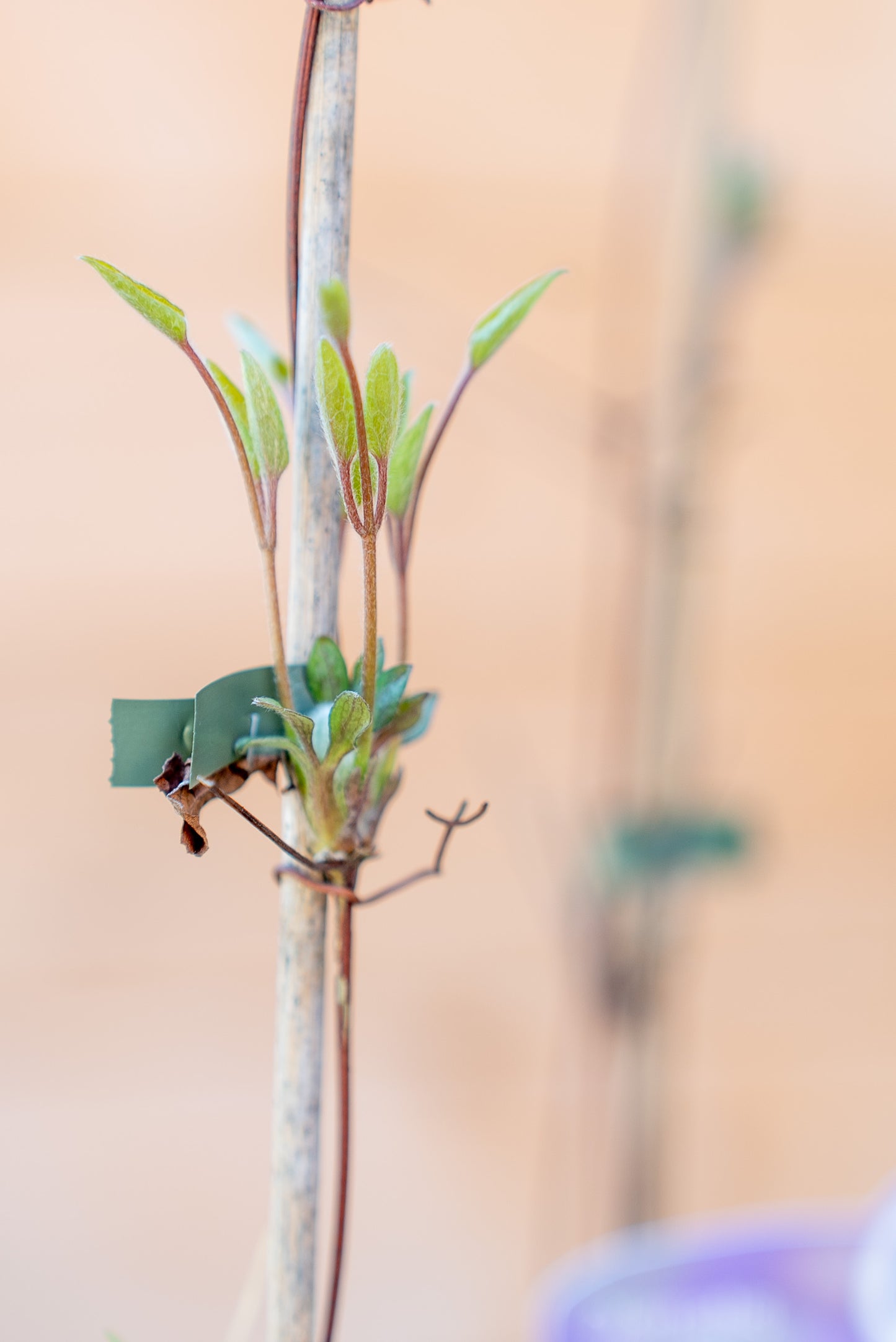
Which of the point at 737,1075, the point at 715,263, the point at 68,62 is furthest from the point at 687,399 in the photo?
the point at 737,1075

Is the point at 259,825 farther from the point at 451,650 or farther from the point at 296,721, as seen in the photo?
the point at 451,650

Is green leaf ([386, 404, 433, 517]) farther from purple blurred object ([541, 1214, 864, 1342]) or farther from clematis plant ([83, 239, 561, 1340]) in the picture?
purple blurred object ([541, 1214, 864, 1342])

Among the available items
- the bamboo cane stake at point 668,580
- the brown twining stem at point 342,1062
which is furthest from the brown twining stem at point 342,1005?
the bamboo cane stake at point 668,580

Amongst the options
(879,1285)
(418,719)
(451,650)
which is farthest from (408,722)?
(451,650)

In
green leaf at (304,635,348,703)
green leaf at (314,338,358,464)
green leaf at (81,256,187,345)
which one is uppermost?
green leaf at (81,256,187,345)

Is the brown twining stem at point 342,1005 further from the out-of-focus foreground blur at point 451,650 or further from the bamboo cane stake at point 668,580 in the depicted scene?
A: the out-of-focus foreground blur at point 451,650

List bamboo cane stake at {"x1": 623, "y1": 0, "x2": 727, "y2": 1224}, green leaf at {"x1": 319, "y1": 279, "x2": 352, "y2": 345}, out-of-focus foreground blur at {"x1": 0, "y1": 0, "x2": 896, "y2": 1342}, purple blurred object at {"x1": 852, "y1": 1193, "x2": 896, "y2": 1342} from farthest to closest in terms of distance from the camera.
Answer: out-of-focus foreground blur at {"x1": 0, "y1": 0, "x2": 896, "y2": 1342} → bamboo cane stake at {"x1": 623, "y1": 0, "x2": 727, "y2": 1224} → purple blurred object at {"x1": 852, "y1": 1193, "x2": 896, "y2": 1342} → green leaf at {"x1": 319, "y1": 279, "x2": 352, "y2": 345}

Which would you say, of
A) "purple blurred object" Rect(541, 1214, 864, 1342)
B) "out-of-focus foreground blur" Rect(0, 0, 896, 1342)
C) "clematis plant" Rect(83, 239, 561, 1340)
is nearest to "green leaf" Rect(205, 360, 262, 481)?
"clematis plant" Rect(83, 239, 561, 1340)
